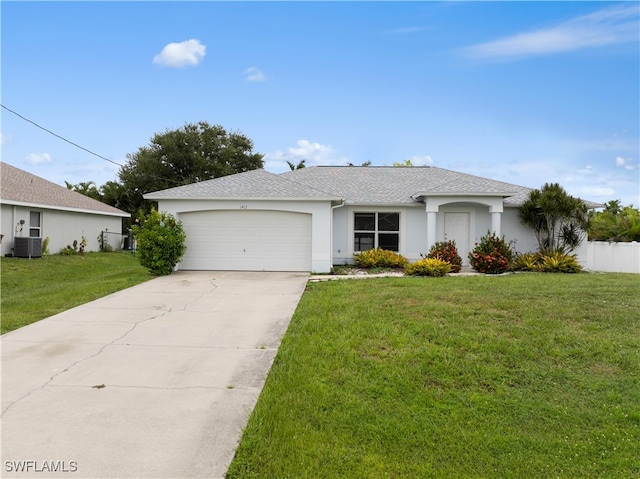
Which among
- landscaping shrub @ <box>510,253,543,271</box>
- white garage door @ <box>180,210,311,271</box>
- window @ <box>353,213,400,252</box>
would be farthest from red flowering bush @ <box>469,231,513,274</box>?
white garage door @ <box>180,210,311,271</box>

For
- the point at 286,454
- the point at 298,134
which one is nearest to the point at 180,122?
the point at 298,134

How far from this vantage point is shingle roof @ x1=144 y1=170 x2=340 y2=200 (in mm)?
13828

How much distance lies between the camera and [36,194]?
20.1 m

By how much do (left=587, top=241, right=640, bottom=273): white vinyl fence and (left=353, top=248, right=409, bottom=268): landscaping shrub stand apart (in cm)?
759

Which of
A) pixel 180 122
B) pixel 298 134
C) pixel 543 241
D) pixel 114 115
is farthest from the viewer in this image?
pixel 180 122

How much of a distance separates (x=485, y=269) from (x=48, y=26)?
16.9 m

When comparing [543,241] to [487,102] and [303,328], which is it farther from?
[303,328]

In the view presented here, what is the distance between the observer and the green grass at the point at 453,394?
351cm

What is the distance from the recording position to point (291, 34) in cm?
1408

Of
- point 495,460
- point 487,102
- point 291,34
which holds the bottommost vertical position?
point 495,460

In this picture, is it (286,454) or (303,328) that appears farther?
(303,328)

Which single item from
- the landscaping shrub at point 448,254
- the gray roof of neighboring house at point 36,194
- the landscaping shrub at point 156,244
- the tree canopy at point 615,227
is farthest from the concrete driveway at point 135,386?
the tree canopy at point 615,227

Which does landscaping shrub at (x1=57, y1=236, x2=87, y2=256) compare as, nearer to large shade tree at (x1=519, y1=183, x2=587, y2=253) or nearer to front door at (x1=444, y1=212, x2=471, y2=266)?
front door at (x1=444, y1=212, x2=471, y2=266)

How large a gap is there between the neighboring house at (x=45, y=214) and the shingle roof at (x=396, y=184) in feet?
A: 37.8
